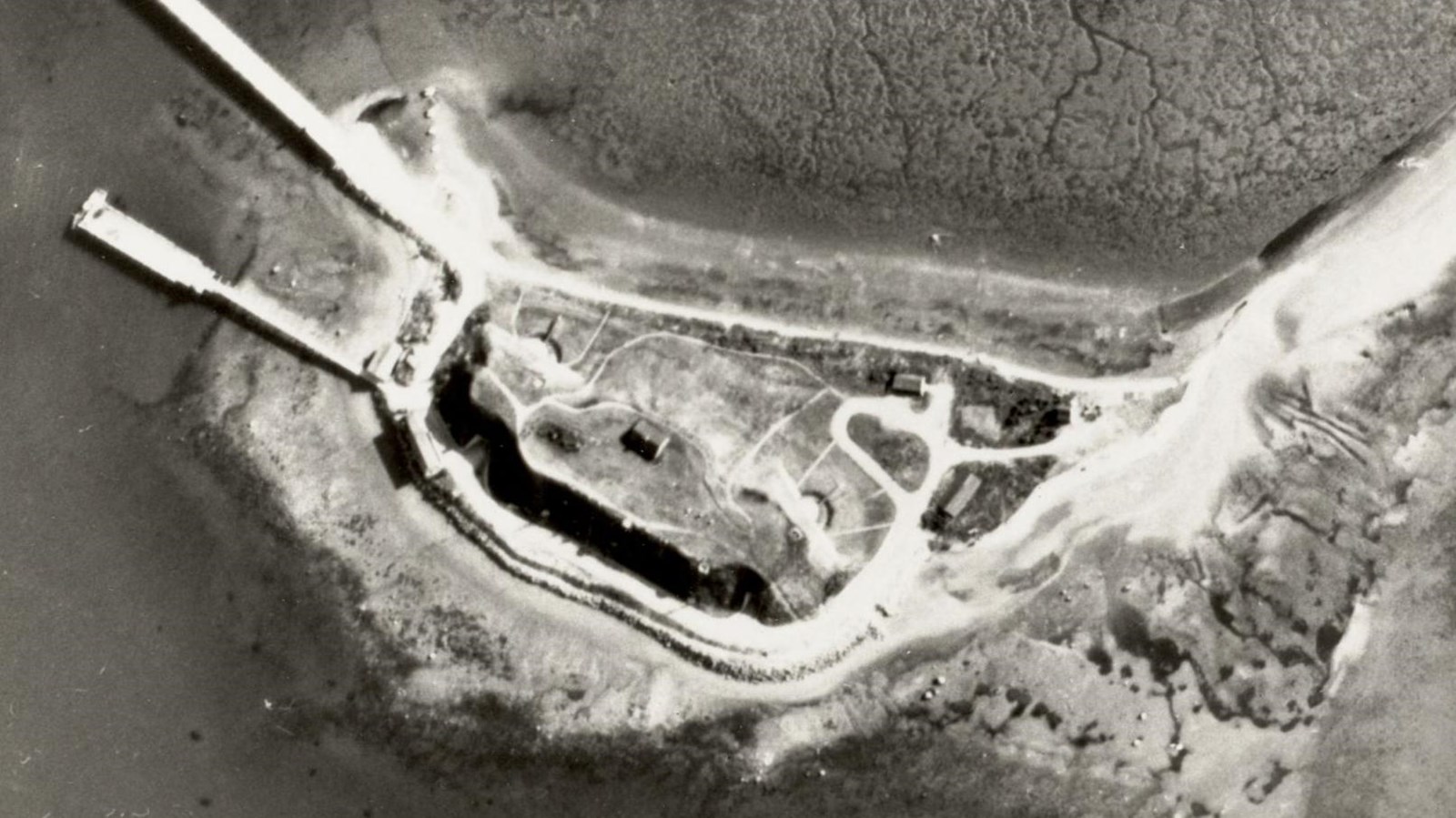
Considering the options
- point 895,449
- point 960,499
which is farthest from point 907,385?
point 960,499


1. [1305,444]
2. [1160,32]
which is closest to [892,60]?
[1160,32]

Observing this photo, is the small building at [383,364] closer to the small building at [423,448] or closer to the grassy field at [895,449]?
the small building at [423,448]

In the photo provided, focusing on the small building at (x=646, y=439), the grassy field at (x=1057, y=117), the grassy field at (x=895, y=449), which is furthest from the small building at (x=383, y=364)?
the grassy field at (x=895, y=449)

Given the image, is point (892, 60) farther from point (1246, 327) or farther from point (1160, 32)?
point (1246, 327)

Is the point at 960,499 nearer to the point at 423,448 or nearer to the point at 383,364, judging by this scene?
the point at 423,448

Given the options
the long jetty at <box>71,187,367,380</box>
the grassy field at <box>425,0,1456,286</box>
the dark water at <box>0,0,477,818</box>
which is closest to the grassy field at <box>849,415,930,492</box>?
the grassy field at <box>425,0,1456,286</box>

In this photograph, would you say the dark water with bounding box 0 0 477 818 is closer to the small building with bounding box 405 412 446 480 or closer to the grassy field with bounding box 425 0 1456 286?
the small building with bounding box 405 412 446 480
